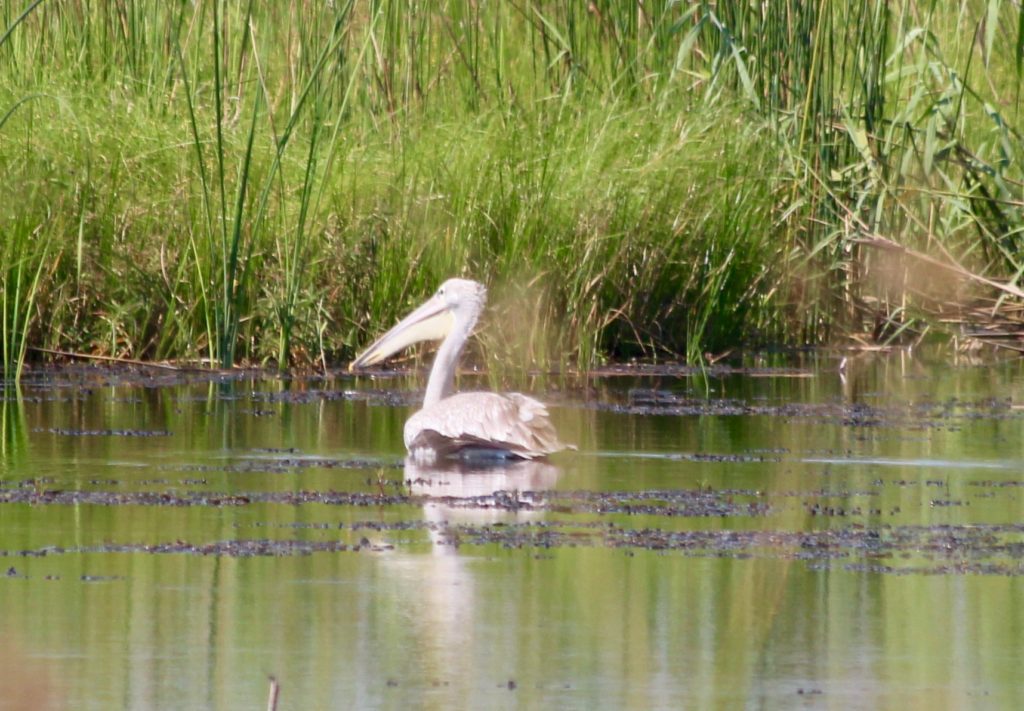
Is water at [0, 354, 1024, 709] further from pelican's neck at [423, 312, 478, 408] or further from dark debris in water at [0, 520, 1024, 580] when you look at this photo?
pelican's neck at [423, 312, 478, 408]

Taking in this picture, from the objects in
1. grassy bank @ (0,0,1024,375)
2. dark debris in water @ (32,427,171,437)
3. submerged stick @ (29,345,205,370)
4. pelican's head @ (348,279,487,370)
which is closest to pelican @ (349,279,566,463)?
pelican's head @ (348,279,487,370)

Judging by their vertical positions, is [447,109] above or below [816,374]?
above

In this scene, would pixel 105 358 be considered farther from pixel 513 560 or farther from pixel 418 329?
pixel 513 560

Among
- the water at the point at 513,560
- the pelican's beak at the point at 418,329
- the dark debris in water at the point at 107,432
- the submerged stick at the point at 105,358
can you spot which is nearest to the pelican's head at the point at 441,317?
the pelican's beak at the point at 418,329

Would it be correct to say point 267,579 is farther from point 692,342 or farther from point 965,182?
point 965,182

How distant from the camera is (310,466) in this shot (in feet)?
27.6

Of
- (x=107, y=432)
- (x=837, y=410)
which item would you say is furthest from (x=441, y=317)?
(x=837, y=410)

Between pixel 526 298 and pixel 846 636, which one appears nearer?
pixel 846 636

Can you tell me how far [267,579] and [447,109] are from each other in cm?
751

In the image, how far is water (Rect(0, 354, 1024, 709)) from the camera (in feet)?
16.4

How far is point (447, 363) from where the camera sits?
9.66 meters

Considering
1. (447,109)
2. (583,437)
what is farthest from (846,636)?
(447,109)

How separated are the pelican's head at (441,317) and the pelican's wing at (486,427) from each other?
46.5 inches

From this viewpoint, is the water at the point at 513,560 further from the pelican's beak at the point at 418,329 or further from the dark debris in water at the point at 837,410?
the pelican's beak at the point at 418,329
